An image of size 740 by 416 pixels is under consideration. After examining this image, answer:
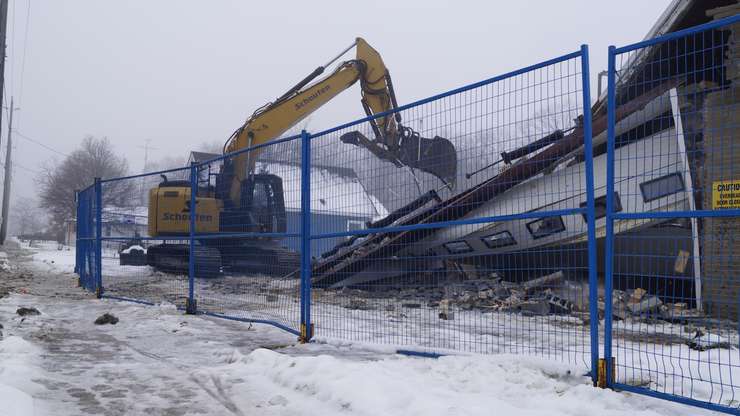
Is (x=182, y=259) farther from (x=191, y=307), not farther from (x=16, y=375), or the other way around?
(x=16, y=375)

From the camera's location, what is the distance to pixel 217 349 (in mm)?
Answer: 6125

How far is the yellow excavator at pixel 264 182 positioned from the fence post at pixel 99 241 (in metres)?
1.54

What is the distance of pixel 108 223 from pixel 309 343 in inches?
309

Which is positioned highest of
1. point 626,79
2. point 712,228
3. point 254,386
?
point 626,79

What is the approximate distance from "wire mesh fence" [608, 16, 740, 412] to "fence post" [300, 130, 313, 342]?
305cm

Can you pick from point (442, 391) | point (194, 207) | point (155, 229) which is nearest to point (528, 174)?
point (442, 391)

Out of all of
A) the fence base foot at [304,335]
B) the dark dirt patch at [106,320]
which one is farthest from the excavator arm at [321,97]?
the fence base foot at [304,335]

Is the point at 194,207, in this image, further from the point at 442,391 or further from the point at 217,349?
the point at 442,391

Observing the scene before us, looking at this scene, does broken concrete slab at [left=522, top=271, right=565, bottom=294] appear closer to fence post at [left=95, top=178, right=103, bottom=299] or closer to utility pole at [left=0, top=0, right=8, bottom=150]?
fence post at [left=95, top=178, right=103, bottom=299]

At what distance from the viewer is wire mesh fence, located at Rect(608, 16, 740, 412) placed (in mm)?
4039

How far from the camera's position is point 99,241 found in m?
11.0

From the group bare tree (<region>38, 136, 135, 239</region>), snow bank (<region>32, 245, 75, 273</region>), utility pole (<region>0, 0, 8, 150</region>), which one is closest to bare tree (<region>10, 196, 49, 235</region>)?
bare tree (<region>38, 136, 135, 239</region>)

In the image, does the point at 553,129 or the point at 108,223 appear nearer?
the point at 553,129

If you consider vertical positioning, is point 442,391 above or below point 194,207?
below
